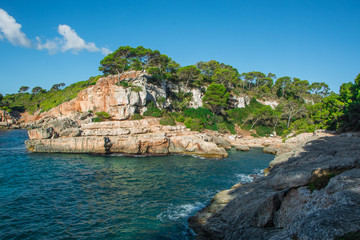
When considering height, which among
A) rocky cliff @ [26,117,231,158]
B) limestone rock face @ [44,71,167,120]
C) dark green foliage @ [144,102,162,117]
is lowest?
rocky cliff @ [26,117,231,158]

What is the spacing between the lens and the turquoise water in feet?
33.9

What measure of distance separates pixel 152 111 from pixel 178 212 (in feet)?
109

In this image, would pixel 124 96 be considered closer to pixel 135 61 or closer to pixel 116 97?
pixel 116 97

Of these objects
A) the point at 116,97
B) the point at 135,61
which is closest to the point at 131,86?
the point at 116,97

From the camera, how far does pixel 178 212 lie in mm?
12117

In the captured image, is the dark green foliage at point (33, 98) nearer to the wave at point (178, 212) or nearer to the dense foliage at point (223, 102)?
the dense foliage at point (223, 102)

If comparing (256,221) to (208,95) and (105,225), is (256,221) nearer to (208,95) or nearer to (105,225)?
(105,225)

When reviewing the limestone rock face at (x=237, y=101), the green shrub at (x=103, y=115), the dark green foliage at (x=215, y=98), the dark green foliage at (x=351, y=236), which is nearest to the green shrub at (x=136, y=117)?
the green shrub at (x=103, y=115)

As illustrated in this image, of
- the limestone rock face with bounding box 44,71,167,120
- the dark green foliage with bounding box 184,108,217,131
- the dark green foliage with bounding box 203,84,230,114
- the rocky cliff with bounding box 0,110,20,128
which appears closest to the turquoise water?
the limestone rock face with bounding box 44,71,167,120

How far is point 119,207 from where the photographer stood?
41.7ft

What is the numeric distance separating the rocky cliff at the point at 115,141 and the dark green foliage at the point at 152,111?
32.0ft

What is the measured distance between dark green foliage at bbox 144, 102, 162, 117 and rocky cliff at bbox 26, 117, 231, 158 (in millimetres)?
9755

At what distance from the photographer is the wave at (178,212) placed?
11391mm

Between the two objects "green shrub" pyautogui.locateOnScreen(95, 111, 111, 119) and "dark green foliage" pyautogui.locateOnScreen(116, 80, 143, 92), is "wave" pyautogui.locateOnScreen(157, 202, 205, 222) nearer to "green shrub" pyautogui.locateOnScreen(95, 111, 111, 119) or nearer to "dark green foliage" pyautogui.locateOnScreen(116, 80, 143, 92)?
"green shrub" pyautogui.locateOnScreen(95, 111, 111, 119)
